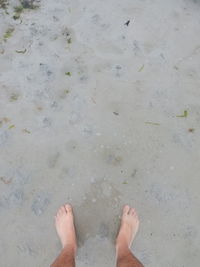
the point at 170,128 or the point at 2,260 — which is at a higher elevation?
the point at 170,128

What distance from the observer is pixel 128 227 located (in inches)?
74.6

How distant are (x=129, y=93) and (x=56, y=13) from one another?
97cm

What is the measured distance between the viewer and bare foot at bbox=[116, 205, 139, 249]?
1.85 m

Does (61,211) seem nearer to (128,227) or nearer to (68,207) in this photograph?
(68,207)

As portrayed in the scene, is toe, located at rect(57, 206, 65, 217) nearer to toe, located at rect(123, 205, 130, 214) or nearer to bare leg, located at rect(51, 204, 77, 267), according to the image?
bare leg, located at rect(51, 204, 77, 267)

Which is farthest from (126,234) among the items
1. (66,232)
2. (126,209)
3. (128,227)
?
(66,232)

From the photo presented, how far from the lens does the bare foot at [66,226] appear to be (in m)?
1.84

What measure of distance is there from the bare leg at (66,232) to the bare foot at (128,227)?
25 cm

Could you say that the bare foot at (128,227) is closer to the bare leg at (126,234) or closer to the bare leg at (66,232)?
the bare leg at (126,234)

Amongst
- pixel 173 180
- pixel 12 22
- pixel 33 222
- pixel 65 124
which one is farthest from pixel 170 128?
pixel 12 22

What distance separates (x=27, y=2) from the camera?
2.78 metres

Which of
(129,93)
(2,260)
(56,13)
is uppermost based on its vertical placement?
(56,13)

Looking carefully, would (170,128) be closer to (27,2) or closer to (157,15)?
→ (157,15)

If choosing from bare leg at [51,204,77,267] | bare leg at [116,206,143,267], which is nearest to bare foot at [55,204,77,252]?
bare leg at [51,204,77,267]
